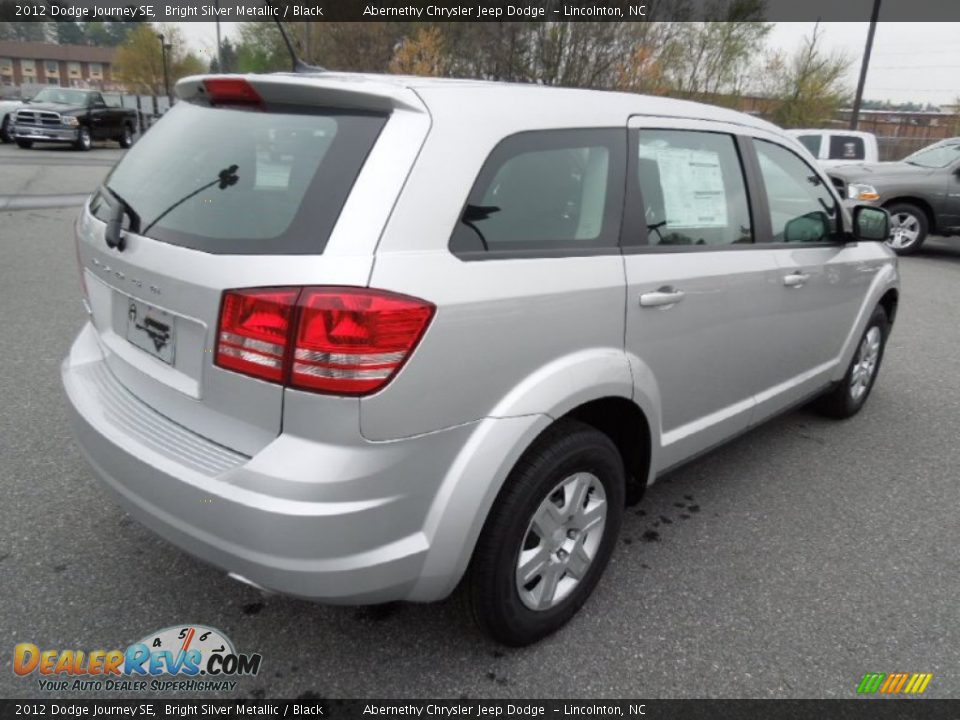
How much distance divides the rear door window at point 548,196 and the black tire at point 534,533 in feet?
1.96

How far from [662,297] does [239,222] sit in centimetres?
138

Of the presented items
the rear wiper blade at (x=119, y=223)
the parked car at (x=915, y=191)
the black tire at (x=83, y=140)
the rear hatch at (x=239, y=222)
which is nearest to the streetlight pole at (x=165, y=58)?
the black tire at (x=83, y=140)

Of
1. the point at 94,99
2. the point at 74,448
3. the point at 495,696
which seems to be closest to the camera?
the point at 495,696

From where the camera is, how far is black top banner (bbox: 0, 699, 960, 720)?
1.99 meters

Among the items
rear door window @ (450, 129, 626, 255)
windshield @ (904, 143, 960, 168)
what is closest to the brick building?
windshield @ (904, 143, 960, 168)

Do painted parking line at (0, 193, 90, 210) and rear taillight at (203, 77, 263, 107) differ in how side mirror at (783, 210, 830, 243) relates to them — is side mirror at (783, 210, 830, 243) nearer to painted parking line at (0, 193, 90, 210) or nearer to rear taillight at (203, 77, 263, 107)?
rear taillight at (203, 77, 263, 107)

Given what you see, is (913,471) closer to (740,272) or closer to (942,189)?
(740,272)

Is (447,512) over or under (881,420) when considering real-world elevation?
over

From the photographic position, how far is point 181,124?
7.56ft

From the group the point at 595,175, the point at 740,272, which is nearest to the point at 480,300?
the point at 595,175

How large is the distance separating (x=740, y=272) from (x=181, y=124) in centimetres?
211

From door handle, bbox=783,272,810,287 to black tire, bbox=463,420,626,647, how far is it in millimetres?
1314

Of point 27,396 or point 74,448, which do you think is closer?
point 74,448

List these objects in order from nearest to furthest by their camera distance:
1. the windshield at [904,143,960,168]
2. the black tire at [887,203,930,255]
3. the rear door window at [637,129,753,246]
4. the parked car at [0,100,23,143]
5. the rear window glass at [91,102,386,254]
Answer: the rear window glass at [91,102,386,254] → the rear door window at [637,129,753,246] → the windshield at [904,143,960,168] → the black tire at [887,203,930,255] → the parked car at [0,100,23,143]
